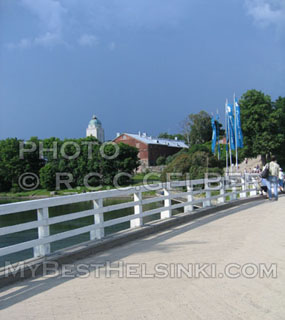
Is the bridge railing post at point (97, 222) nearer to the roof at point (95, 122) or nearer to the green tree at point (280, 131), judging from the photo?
the green tree at point (280, 131)

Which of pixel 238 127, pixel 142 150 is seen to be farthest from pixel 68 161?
pixel 238 127

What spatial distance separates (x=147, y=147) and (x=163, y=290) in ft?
314

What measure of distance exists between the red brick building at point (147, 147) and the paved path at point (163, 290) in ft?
298

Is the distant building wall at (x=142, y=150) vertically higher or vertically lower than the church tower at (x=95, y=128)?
lower

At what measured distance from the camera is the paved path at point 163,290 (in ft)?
15.1

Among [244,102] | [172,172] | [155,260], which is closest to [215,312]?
[155,260]

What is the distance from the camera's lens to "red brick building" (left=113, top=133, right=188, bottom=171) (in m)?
101

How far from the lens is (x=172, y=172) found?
5353 cm

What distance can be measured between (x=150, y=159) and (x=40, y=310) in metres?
97.3

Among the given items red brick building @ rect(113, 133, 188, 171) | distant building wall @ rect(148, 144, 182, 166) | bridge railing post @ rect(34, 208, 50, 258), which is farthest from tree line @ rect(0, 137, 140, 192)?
bridge railing post @ rect(34, 208, 50, 258)

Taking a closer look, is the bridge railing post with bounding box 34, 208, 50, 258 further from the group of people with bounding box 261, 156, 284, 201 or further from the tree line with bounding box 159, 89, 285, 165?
the tree line with bounding box 159, 89, 285, 165

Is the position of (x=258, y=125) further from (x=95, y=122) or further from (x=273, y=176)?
(x=95, y=122)

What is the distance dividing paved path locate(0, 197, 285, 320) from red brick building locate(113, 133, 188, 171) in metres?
90.7

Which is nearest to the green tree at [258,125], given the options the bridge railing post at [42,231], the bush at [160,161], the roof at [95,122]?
the bush at [160,161]
